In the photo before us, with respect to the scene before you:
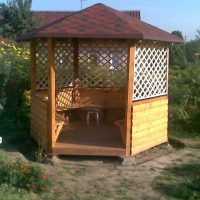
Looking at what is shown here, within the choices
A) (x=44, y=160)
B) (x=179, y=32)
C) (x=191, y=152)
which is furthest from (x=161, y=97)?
(x=179, y=32)

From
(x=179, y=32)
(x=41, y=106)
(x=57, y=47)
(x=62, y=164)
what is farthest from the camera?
(x=179, y=32)

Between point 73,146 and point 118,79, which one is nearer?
point 73,146

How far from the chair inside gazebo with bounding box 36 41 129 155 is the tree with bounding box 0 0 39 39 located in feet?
60.7

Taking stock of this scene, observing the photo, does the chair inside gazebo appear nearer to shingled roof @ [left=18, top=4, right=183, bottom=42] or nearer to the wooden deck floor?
the wooden deck floor

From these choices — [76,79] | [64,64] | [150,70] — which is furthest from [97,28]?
[76,79]

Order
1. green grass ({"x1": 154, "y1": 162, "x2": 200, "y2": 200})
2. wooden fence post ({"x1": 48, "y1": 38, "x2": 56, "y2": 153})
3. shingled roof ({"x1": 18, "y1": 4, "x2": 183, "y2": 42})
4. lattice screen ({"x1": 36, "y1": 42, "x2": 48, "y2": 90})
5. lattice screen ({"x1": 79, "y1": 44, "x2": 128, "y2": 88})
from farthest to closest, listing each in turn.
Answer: lattice screen ({"x1": 79, "y1": 44, "x2": 128, "y2": 88}) < lattice screen ({"x1": 36, "y1": 42, "x2": 48, "y2": 90}) < wooden fence post ({"x1": 48, "y1": 38, "x2": 56, "y2": 153}) < shingled roof ({"x1": 18, "y1": 4, "x2": 183, "y2": 42}) < green grass ({"x1": 154, "y1": 162, "x2": 200, "y2": 200})

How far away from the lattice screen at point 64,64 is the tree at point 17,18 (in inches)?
740

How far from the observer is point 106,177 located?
6961 mm

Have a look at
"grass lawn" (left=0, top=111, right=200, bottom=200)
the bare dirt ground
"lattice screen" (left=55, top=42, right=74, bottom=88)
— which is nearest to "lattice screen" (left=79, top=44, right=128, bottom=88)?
"lattice screen" (left=55, top=42, right=74, bottom=88)

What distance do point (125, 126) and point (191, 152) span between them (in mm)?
1800

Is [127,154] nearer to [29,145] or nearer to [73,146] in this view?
[73,146]

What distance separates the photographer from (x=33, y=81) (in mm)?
9094

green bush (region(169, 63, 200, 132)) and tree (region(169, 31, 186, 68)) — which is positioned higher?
tree (region(169, 31, 186, 68))

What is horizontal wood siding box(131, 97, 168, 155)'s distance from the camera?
7947 millimetres
